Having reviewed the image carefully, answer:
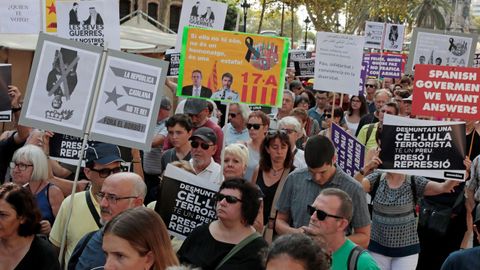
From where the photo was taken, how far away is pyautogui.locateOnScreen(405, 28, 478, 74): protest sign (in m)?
13.9

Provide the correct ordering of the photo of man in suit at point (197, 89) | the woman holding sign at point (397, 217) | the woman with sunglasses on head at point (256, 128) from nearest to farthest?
the woman holding sign at point (397, 217) → the photo of man in suit at point (197, 89) → the woman with sunglasses on head at point (256, 128)

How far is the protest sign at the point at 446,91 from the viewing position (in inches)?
361

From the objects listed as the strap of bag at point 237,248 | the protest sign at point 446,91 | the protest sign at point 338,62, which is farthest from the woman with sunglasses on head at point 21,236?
the protest sign at point 338,62

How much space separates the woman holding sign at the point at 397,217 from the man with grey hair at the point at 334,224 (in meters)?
2.11

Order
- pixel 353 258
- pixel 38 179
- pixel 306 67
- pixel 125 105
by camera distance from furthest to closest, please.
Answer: pixel 306 67 < pixel 38 179 < pixel 125 105 < pixel 353 258

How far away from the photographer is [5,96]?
9188 mm

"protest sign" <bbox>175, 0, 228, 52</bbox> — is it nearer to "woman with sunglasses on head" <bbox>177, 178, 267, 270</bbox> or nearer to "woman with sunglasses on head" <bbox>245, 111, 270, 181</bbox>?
"woman with sunglasses on head" <bbox>245, 111, 270, 181</bbox>

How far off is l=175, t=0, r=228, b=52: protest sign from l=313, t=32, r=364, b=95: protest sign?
6.32ft

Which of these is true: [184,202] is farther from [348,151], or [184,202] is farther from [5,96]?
[5,96]

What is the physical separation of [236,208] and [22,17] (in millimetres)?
7707

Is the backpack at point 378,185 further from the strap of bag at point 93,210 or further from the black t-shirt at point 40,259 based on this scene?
the black t-shirt at point 40,259

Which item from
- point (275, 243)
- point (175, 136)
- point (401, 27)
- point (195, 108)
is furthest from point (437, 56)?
point (401, 27)

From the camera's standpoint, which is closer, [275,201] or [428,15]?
[275,201]

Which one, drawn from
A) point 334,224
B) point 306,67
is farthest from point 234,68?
point 306,67
